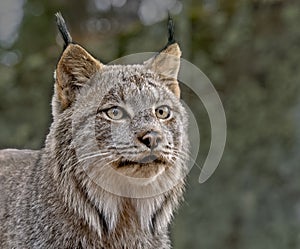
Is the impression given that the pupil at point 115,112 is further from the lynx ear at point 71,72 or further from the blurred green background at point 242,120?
the blurred green background at point 242,120

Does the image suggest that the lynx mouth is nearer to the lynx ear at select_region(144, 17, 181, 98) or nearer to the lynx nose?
the lynx nose

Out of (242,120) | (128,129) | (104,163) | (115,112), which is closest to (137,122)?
(128,129)

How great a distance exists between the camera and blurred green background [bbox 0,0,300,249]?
27.8 ft

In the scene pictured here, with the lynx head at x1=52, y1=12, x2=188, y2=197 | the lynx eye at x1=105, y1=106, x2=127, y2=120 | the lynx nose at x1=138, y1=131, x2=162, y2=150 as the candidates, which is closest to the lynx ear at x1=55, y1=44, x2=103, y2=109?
the lynx head at x1=52, y1=12, x2=188, y2=197

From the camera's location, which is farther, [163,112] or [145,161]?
[163,112]

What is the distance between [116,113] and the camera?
12.2 ft

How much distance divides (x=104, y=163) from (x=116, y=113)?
259mm

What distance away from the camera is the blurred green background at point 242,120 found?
8.46 metres

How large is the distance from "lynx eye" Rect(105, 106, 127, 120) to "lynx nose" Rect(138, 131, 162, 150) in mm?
225

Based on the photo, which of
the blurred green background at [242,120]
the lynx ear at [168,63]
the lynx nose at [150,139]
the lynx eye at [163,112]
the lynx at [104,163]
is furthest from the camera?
the blurred green background at [242,120]

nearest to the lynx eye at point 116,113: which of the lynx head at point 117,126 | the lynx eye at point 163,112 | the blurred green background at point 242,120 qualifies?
the lynx head at point 117,126

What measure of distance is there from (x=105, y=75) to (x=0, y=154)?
126 centimetres

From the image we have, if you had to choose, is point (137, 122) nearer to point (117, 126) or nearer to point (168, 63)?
point (117, 126)

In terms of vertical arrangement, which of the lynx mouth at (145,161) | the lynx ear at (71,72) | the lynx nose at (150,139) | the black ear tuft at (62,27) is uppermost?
the black ear tuft at (62,27)
